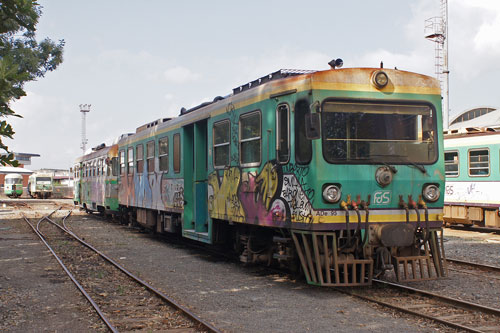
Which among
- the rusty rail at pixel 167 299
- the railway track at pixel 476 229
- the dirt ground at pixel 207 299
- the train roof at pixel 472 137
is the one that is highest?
the train roof at pixel 472 137

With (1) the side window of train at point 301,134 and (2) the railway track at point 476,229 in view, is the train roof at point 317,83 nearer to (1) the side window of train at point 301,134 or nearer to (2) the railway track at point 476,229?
(1) the side window of train at point 301,134

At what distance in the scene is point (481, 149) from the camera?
17.2 meters

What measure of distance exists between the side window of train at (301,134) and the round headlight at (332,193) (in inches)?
20.2

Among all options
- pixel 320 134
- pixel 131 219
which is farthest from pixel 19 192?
pixel 320 134

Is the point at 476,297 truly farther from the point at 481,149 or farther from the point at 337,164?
the point at 481,149

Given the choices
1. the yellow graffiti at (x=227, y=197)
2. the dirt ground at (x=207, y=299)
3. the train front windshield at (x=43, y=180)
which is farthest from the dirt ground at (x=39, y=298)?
Result: the train front windshield at (x=43, y=180)

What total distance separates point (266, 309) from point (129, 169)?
36.6 feet

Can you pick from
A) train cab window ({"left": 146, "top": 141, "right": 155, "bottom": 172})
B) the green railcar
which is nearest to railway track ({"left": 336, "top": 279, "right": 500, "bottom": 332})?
train cab window ({"left": 146, "top": 141, "right": 155, "bottom": 172})

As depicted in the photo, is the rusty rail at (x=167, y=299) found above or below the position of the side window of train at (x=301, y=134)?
below

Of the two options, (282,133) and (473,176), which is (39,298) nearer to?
(282,133)

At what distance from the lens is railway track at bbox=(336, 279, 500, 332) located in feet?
20.3

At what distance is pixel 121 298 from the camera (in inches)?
310

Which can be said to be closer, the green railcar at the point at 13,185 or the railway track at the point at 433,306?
the railway track at the point at 433,306

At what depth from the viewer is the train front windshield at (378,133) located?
302 inches
